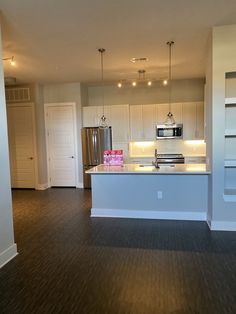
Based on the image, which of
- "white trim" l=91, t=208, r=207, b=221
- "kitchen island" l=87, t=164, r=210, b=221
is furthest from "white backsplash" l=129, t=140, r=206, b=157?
"white trim" l=91, t=208, r=207, b=221

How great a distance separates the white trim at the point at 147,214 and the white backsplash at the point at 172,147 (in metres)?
2.80

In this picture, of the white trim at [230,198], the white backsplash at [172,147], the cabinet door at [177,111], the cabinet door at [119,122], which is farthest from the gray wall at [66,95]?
the white trim at [230,198]

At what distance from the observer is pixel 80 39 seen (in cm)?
399

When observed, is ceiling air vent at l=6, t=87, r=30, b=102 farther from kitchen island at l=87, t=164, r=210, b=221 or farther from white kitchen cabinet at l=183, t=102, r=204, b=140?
white kitchen cabinet at l=183, t=102, r=204, b=140

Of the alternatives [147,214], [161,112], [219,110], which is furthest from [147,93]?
[147,214]

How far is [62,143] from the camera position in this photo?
741 centimetres

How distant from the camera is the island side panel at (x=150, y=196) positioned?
433 cm

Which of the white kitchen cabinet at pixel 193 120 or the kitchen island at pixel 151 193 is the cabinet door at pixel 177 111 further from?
the kitchen island at pixel 151 193

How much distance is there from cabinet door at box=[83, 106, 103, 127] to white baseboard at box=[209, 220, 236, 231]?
14.3 ft

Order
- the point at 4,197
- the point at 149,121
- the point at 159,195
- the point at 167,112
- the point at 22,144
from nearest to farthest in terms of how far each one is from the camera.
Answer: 1. the point at 4,197
2. the point at 159,195
3. the point at 167,112
4. the point at 149,121
5. the point at 22,144

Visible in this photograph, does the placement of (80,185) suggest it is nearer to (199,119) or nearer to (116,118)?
(116,118)

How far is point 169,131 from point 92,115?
7.27ft

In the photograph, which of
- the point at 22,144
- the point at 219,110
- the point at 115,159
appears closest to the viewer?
the point at 219,110

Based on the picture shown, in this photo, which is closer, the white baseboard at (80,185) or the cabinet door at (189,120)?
the cabinet door at (189,120)
